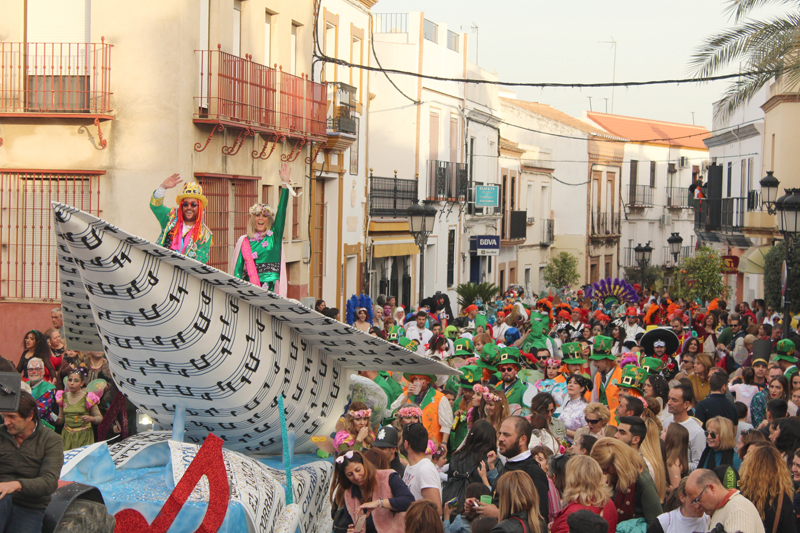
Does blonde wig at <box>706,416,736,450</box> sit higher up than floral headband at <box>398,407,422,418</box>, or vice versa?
floral headband at <box>398,407,422,418</box>

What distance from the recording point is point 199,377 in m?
5.10

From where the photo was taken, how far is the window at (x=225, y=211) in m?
15.3

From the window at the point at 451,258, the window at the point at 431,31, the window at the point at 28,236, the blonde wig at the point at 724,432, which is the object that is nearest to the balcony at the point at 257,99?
the window at the point at 28,236

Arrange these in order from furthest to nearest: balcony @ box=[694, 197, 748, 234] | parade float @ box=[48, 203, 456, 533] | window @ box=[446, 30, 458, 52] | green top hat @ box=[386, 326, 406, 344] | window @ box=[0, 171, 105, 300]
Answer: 1. window @ box=[446, 30, 458, 52]
2. balcony @ box=[694, 197, 748, 234]
3. window @ box=[0, 171, 105, 300]
4. green top hat @ box=[386, 326, 406, 344]
5. parade float @ box=[48, 203, 456, 533]

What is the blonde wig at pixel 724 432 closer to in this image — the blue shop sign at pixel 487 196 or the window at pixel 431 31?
the window at pixel 431 31

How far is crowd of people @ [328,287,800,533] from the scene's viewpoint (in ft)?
17.6

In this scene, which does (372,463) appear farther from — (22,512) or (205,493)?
(22,512)

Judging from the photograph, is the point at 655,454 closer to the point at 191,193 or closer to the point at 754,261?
the point at 191,193

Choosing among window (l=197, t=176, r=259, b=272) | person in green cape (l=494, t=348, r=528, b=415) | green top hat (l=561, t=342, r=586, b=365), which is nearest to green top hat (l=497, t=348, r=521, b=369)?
person in green cape (l=494, t=348, r=528, b=415)

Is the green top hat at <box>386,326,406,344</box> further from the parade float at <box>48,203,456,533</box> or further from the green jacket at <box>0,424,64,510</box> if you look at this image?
the green jacket at <box>0,424,64,510</box>

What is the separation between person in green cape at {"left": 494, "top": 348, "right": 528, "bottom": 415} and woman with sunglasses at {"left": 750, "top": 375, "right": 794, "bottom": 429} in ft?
7.09

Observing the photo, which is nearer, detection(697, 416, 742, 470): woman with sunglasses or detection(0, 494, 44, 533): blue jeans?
detection(0, 494, 44, 533): blue jeans

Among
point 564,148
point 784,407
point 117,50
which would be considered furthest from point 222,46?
point 564,148

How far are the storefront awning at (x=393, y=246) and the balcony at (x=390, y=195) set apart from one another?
640 mm
